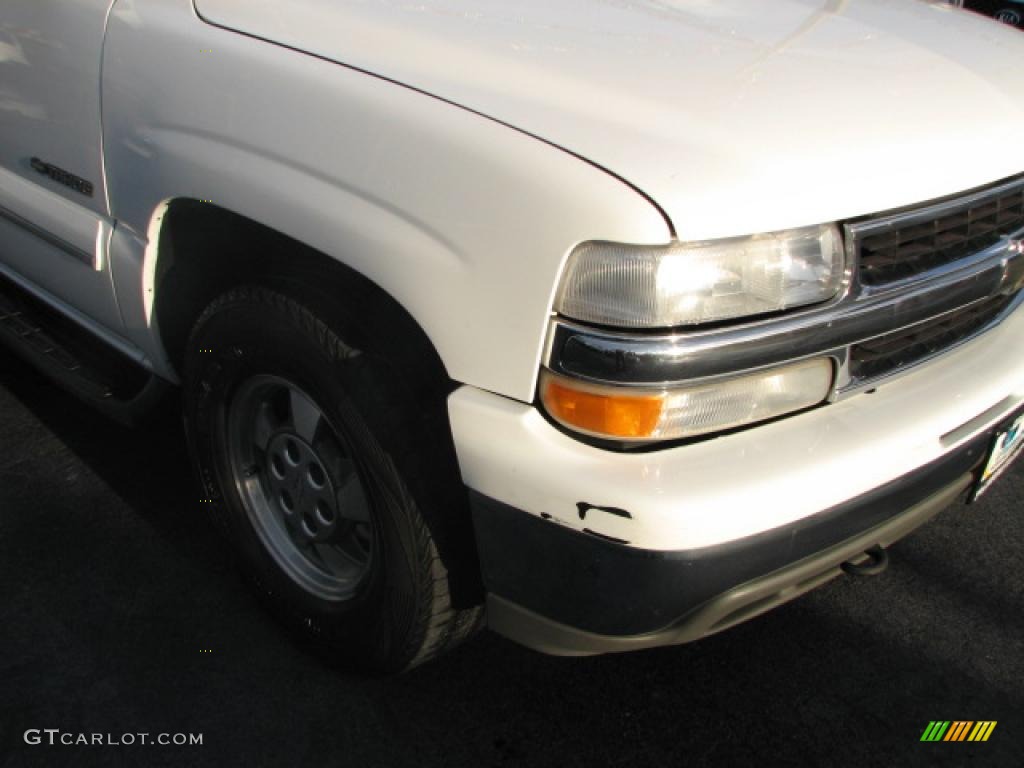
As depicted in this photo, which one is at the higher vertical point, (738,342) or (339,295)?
(738,342)

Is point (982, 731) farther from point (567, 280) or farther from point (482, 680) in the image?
point (567, 280)

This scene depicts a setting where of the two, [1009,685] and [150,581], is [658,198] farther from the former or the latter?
[150,581]

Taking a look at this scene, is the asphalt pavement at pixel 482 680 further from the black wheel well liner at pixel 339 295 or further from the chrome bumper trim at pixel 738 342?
the chrome bumper trim at pixel 738 342

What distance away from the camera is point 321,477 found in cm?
229

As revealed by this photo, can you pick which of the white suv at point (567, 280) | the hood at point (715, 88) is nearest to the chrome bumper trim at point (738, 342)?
the white suv at point (567, 280)

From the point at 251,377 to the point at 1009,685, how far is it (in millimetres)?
1861

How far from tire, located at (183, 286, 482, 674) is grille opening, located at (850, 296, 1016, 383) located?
0.76 meters

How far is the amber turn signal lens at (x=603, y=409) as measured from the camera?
64.9 inches

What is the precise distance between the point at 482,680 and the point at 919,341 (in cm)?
121

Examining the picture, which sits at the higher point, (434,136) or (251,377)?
(434,136)

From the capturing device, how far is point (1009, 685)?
2.40 metres

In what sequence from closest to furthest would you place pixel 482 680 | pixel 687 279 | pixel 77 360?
pixel 687 279
pixel 482 680
pixel 77 360

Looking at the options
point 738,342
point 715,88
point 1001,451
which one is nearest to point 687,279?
point 738,342

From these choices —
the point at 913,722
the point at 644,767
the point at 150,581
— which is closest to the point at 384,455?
the point at 644,767
